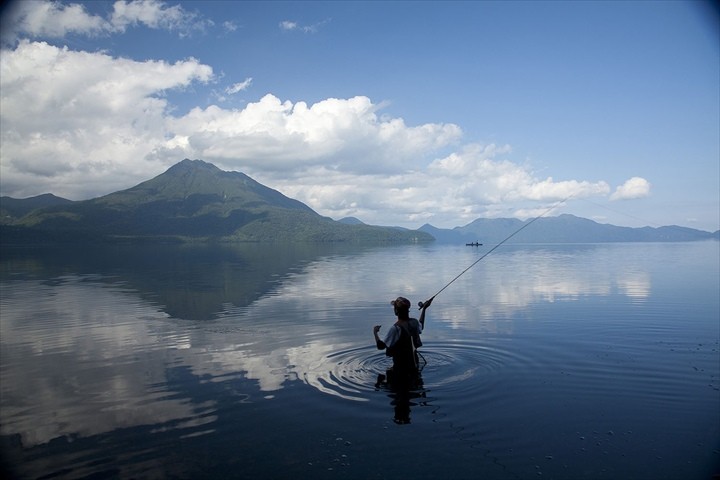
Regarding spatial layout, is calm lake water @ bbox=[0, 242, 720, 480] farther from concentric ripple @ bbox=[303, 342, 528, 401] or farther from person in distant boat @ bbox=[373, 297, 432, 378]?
person in distant boat @ bbox=[373, 297, 432, 378]

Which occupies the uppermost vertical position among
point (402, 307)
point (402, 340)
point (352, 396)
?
point (402, 307)

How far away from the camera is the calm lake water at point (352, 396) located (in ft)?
32.6

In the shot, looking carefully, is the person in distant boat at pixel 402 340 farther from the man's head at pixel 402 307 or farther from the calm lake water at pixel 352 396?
the calm lake water at pixel 352 396

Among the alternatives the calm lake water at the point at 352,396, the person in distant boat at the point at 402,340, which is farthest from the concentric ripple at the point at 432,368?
the person in distant boat at the point at 402,340

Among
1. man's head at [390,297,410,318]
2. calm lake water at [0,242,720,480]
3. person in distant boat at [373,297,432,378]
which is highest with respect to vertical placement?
man's head at [390,297,410,318]

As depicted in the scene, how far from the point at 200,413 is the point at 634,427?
11.2 m

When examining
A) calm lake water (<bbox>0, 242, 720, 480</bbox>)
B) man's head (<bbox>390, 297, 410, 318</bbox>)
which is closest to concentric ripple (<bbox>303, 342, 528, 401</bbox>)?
calm lake water (<bbox>0, 242, 720, 480</bbox>)

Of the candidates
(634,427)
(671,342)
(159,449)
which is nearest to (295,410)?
(159,449)

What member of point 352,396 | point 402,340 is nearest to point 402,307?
point 402,340

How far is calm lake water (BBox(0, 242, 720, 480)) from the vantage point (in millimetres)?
9938

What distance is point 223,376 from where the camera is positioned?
16406mm

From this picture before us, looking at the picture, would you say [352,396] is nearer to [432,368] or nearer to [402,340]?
[402,340]

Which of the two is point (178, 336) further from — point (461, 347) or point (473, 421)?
point (473, 421)

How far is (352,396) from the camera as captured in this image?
13781mm
